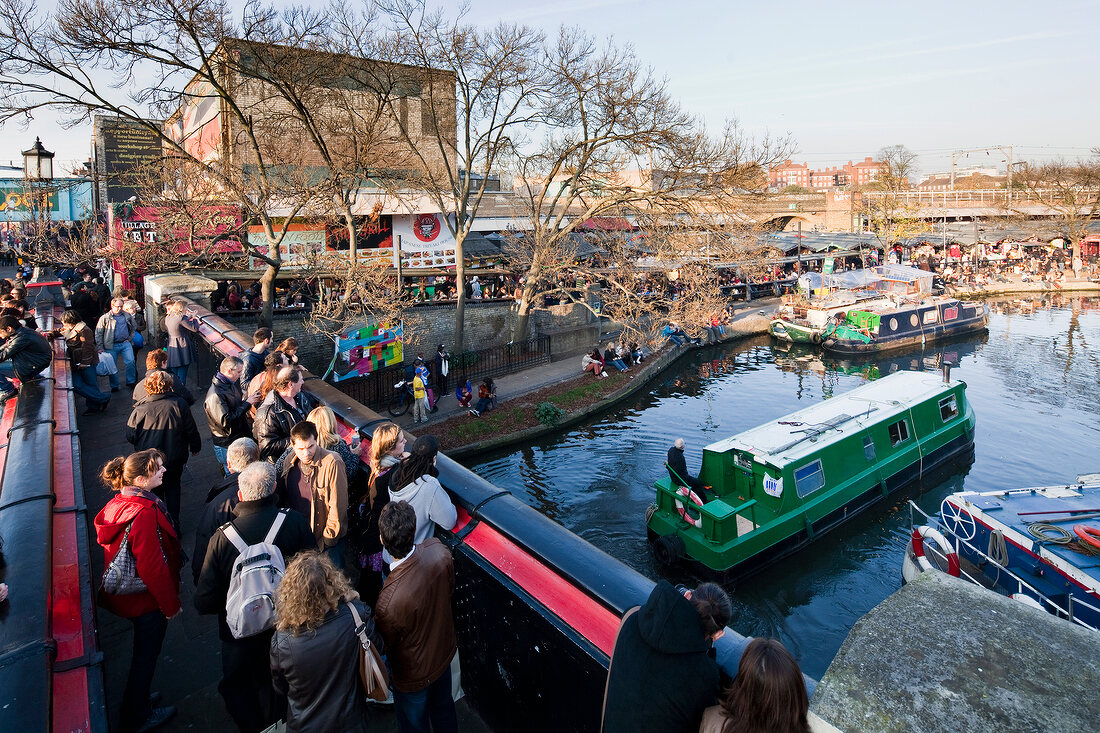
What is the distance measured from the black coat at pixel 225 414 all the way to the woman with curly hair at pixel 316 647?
3395 millimetres

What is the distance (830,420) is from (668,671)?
13061 mm

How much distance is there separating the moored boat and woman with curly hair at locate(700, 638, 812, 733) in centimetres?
800

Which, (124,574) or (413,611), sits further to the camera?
(124,574)

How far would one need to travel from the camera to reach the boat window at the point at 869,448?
1429 cm

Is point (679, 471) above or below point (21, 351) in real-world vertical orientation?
below

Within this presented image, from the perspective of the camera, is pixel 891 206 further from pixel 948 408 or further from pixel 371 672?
pixel 371 672

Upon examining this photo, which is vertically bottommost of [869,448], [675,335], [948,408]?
[869,448]

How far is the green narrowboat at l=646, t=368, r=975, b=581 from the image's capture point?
38.9ft

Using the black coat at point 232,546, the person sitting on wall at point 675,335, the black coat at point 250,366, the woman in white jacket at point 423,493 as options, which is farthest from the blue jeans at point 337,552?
the person sitting on wall at point 675,335

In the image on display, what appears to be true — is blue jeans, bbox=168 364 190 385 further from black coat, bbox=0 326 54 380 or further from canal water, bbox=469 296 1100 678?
canal water, bbox=469 296 1100 678

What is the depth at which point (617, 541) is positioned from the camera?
1338 cm

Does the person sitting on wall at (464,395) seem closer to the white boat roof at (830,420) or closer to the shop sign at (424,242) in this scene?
the white boat roof at (830,420)

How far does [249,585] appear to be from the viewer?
3197mm

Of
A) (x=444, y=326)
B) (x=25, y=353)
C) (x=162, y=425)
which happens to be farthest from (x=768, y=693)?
(x=444, y=326)
